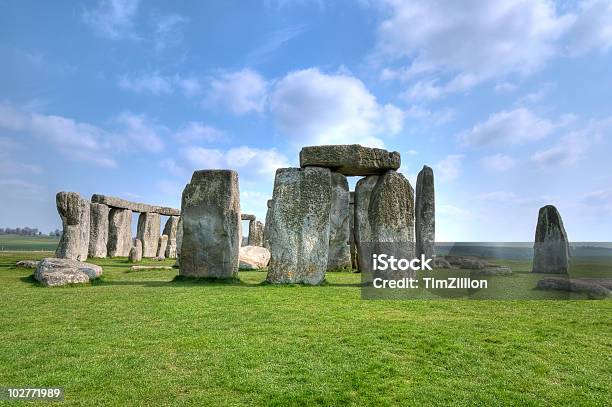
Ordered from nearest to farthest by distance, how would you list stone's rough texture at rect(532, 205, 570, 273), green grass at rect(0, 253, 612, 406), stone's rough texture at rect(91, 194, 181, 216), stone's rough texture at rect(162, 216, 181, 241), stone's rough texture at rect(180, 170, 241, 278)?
green grass at rect(0, 253, 612, 406)
stone's rough texture at rect(180, 170, 241, 278)
stone's rough texture at rect(532, 205, 570, 273)
stone's rough texture at rect(91, 194, 181, 216)
stone's rough texture at rect(162, 216, 181, 241)

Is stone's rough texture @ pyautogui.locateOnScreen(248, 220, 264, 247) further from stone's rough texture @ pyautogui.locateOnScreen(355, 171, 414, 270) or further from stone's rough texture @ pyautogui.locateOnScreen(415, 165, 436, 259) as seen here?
stone's rough texture @ pyautogui.locateOnScreen(355, 171, 414, 270)

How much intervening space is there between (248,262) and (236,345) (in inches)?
404

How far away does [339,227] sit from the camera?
14.9m

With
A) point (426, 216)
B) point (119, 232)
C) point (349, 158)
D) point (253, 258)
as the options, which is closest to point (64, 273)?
point (349, 158)

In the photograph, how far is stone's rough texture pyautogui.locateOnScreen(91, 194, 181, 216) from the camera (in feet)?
70.1

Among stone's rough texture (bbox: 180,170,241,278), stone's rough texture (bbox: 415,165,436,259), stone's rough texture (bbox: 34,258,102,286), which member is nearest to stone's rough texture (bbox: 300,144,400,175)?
stone's rough texture (bbox: 180,170,241,278)

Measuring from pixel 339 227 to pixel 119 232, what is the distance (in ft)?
44.2

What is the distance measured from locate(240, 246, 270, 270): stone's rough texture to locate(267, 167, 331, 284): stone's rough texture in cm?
504

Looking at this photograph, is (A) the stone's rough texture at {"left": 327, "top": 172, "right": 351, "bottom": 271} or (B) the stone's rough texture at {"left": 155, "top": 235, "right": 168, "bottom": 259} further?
(B) the stone's rough texture at {"left": 155, "top": 235, "right": 168, "bottom": 259}

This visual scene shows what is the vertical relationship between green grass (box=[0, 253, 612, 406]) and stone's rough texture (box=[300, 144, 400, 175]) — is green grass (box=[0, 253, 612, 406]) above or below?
below

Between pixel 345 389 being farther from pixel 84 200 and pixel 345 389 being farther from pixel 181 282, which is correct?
pixel 84 200

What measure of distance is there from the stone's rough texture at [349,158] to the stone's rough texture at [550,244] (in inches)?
285

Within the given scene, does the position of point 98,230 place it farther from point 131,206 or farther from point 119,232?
point 131,206

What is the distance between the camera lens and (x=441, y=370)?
12.5 ft
